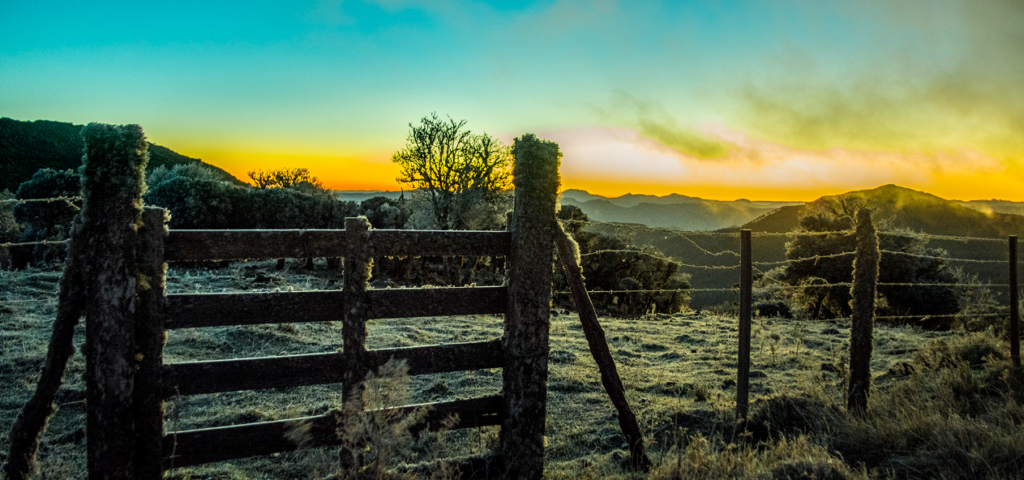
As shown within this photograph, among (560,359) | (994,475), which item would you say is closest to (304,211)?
(560,359)

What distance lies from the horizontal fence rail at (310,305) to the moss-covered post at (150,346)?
0.32ft

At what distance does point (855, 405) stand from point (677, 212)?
4866 inches

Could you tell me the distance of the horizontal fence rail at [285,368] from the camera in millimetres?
3398

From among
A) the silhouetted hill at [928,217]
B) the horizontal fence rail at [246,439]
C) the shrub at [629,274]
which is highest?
the silhouetted hill at [928,217]

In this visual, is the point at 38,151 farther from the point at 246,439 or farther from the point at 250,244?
the point at 246,439

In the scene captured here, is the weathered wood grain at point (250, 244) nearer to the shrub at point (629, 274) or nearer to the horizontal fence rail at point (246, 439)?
the horizontal fence rail at point (246, 439)

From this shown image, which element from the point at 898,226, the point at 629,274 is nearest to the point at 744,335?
the point at 629,274

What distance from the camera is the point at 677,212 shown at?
124m

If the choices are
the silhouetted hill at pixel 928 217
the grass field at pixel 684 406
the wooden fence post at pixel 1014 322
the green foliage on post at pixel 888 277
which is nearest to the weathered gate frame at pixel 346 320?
the grass field at pixel 684 406

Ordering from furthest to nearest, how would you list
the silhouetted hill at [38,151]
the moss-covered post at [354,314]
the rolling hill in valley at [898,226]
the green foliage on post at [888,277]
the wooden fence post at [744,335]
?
1. the silhouetted hill at [38,151]
2. the rolling hill in valley at [898,226]
3. the green foliage on post at [888,277]
4. the wooden fence post at [744,335]
5. the moss-covered post at [354,314]

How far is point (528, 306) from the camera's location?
411cm

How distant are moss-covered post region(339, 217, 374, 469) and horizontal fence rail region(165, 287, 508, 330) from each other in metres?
0.07

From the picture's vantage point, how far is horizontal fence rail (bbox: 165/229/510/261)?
340cm

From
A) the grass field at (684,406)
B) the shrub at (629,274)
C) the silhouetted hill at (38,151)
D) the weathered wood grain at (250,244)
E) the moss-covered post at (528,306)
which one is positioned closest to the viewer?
the weathered wood grain at (250,244)
